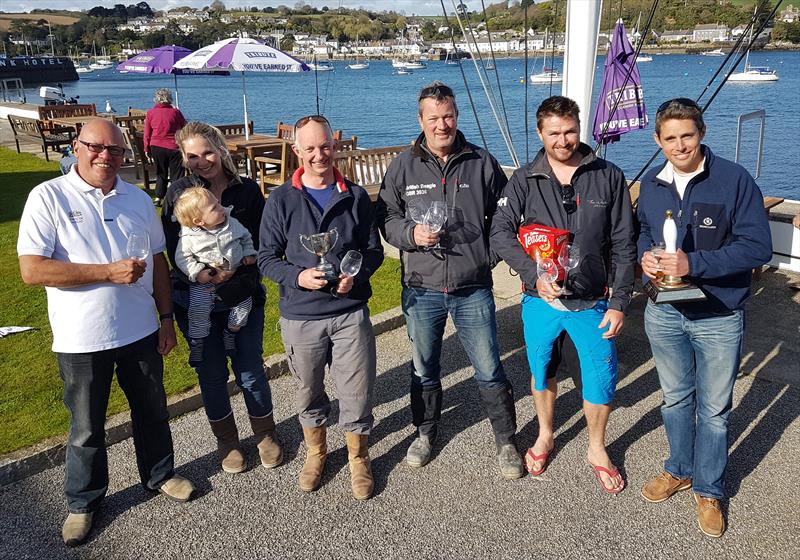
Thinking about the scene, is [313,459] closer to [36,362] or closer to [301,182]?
[301,182]

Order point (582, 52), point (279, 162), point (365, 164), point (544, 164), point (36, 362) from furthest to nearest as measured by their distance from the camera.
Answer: point (279, 162)
point (365, 164)
point (36, 362)
point (582, 52)
point (544, 164)

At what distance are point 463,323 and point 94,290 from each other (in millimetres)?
1910

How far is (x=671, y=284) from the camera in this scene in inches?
120

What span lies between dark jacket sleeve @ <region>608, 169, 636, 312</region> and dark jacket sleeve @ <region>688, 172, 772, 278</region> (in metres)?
0.37

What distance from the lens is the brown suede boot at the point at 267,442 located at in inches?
153

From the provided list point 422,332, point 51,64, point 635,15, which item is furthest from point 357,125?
point 51,64

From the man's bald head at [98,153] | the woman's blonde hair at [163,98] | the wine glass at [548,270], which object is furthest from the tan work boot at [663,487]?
the woman's blonde hair at [163,98]

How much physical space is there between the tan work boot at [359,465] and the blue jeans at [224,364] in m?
0.62

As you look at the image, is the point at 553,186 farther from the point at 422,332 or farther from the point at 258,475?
the point at 258,475

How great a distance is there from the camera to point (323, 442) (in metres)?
3.77

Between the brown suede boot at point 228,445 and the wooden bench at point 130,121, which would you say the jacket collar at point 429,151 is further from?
the wooden bench at point 130,121

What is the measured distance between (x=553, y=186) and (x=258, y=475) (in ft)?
7.72

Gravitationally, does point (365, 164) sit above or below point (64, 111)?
below

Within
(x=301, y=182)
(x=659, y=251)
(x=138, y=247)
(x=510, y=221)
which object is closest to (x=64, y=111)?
(x=301, y=182)
